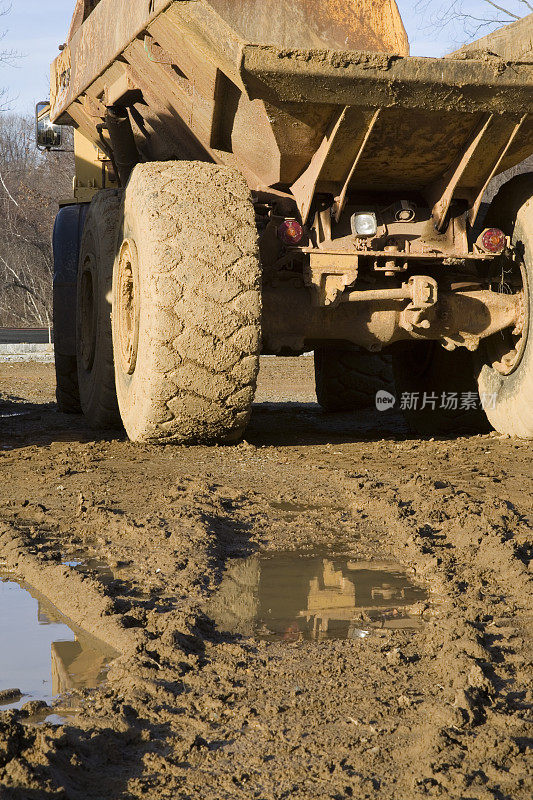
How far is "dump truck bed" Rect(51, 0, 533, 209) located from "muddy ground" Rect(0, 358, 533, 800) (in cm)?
161

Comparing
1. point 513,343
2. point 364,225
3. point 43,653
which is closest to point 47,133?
point 364,225

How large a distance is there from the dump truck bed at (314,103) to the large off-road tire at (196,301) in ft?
1.27

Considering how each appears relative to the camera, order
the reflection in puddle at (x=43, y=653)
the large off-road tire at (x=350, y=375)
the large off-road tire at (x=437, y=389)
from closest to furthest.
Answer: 1. the reflection in puddle at (x=43, y=653)
2. the large off-road tire at (x=437, y=389)
3. the large off-road tire at (x=350, y=375)

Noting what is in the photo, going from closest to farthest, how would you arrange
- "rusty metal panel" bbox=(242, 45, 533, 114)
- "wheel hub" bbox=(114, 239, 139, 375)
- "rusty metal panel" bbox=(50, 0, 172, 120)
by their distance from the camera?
"rusty metal panel" bbox=(242, 45, 533, 114), "rusty metal panel" bbox=(50, 0, 172, 120), "wheel hub" bbox=(114, 239, 139, 375)

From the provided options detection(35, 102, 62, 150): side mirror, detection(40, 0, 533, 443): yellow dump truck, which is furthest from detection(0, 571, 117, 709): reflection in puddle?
detection(35, 102, 62, 150): side mirror

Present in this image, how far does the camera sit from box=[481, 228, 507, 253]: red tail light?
5.51m

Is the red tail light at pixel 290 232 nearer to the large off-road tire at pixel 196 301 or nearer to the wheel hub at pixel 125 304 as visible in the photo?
the large off-road tire at pixel 196 301

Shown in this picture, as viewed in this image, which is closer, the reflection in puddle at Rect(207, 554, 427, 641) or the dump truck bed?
the reflection in puddle at Rect(207, 554, 427, 641)

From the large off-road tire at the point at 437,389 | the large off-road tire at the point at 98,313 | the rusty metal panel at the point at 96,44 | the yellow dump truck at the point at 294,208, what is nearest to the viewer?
the yellow dump truck at the point at 294,208

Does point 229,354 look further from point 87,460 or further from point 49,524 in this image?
point 49,524

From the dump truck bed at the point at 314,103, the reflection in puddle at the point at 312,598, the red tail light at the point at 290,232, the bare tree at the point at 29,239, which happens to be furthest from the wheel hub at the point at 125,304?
the bare tree at the point at 29,239

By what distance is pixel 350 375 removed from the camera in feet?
27.3

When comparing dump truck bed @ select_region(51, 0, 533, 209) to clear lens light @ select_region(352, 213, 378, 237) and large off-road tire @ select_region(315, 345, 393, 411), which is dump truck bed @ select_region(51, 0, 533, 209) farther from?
large off-road tire @ select_region(315, 345, 393, 411)

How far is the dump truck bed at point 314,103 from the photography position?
4.54 metres
